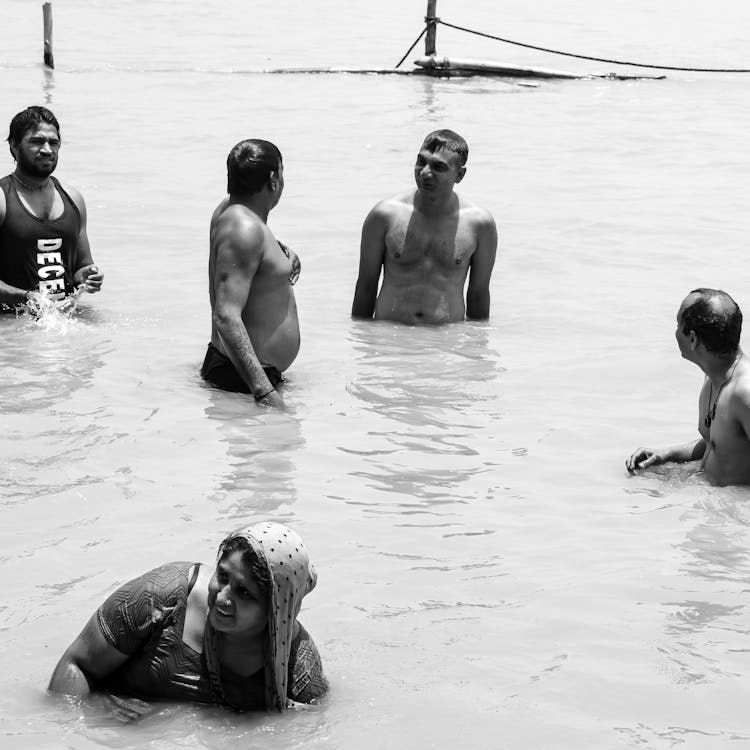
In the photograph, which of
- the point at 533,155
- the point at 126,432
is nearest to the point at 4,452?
the point at 126,432

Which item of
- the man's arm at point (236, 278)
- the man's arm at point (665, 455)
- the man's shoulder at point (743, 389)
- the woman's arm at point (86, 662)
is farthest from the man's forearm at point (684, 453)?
the woman's arm at point (86, 662)

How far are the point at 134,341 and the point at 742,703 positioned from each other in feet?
15.4

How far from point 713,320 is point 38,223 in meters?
3.81

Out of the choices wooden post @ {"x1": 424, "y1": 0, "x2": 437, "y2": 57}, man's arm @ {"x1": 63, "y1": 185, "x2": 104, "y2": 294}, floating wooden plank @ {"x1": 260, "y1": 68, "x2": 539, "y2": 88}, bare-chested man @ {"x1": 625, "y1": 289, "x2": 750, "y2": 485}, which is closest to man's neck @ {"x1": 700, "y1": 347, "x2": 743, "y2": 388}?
bare-chested man @ {"x1": 625, "y1": 289, "x2": 750, "y2": 485}

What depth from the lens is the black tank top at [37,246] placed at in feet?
25.4

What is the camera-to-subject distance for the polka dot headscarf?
148 inches

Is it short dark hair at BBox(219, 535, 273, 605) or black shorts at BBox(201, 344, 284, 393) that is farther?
black shorts at BBox(201, 344, 284, 393)

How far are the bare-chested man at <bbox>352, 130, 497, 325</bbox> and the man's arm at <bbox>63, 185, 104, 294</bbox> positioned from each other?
4.75 ft

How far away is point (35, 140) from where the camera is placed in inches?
301

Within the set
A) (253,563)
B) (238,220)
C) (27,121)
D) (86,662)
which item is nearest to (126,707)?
(86,662)

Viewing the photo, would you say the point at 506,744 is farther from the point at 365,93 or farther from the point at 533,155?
the point at 365,93

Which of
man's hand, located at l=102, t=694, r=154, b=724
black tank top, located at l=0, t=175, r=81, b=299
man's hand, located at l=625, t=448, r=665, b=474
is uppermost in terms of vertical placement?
black tank top, located at l=0, t=175, r=81, b=299

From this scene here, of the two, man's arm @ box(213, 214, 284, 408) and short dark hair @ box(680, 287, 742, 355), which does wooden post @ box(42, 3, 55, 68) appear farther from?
short dark hair @ box(680, 287, 742, 355)

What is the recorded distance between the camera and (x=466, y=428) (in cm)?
670
